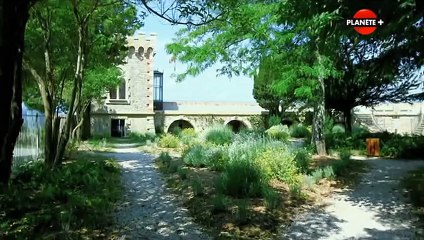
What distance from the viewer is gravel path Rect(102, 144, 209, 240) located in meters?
6.18

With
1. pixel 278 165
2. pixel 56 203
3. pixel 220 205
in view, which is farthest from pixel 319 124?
pixel 56 203

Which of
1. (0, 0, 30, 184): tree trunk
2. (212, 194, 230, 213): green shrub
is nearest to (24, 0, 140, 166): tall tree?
(212, 194, 230, 213): green shrub

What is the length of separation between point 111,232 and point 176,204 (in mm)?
1916

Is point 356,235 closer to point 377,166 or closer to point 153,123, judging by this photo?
point 377,166

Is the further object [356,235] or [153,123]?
[153,123]

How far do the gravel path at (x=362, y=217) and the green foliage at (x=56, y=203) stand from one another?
2901 mm

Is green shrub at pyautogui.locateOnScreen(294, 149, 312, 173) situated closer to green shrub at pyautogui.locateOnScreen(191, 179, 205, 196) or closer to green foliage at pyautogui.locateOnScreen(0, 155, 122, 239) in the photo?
green shrub at pyautogui.locateOnScreen(191, 179, 205, 196)

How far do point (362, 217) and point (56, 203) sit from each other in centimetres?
498

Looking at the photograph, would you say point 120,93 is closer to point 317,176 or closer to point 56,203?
point 317,176

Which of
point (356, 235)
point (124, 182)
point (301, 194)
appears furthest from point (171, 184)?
point (356, 235)

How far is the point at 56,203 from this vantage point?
714 centimetres

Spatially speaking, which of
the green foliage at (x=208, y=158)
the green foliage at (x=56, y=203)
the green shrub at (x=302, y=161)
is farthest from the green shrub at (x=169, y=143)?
the green foliage at (x=56, y=203)

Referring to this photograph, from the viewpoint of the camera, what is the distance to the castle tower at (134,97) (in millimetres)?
35406

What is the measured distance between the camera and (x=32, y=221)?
5750 mm
